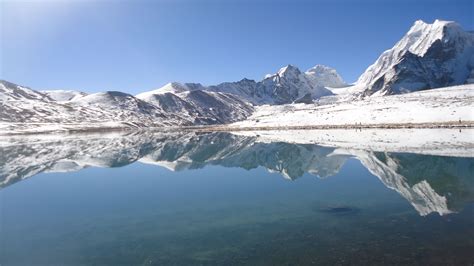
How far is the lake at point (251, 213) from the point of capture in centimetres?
1916

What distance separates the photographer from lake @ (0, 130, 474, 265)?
19156 millimetres

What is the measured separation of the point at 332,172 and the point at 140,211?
26.1m

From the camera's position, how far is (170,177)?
4981 centimetres

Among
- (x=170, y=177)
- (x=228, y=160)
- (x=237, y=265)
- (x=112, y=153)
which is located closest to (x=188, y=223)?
(x=237, y=265)

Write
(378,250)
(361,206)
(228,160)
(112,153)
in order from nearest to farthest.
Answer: (378,250) → (361,206) → (228,160) → (112,153)

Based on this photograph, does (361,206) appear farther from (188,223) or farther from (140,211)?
(140,211)

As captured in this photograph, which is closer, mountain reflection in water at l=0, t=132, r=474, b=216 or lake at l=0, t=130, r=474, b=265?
lake at l=0, t=130, r=474, b=265

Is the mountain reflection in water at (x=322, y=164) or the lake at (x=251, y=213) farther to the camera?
the mountain reflection in water at (x=322, y=164)

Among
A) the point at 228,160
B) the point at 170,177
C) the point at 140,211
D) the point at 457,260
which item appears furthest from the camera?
the point at 228,160

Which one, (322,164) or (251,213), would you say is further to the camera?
(322,164)

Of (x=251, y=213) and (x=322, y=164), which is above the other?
(x=322, y=164)

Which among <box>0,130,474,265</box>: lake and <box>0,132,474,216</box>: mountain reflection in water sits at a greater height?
<box>0,132,474,216</box>: mountain reflection in water

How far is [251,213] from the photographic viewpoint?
1105 inches

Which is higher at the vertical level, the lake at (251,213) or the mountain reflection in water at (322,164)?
the mountain reflection in water at (322,164)
